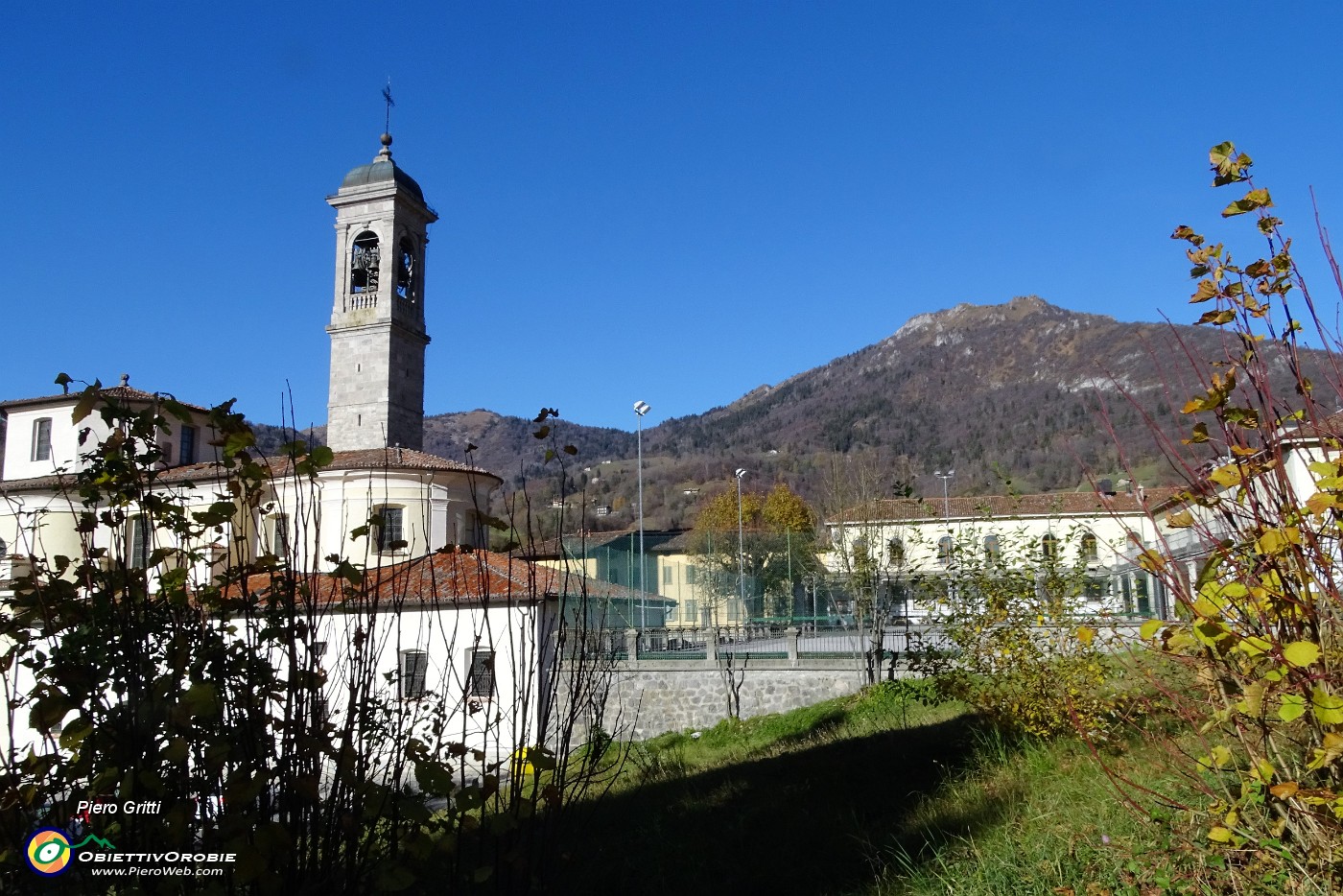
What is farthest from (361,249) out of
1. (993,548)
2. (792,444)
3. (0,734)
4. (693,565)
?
(792,444)

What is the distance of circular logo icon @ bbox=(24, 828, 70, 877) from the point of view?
2.91 metres

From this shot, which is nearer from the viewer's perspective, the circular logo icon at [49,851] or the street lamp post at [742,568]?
the circular logo icon at [49,851]

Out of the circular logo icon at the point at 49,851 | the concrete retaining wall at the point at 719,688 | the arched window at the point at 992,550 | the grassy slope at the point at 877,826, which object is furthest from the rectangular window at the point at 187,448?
the circular logo icon at the point at 49,851

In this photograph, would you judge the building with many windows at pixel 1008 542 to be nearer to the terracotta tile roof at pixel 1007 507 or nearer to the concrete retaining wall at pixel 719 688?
the terracotta tile roof at pixel 1007 507

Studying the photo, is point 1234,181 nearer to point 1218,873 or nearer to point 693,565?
point 1218,873

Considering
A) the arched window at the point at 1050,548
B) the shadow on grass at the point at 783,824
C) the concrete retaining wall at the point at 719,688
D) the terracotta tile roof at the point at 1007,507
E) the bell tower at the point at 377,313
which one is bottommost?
the concrete retaining wall at the point at 719,688

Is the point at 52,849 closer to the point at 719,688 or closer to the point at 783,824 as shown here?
the point at 783,824

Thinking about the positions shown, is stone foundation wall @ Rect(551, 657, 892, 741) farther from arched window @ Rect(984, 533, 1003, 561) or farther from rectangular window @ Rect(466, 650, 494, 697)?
rectangular window @ Rect(466, 650, 494, 697)

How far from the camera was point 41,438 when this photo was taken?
31984 mm

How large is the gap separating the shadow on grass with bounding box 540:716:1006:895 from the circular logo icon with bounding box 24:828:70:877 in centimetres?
159

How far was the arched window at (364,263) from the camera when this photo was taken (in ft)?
120

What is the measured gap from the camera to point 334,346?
117 feet

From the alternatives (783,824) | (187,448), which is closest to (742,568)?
(187,448)

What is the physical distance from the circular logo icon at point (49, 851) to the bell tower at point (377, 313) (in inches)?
1245
